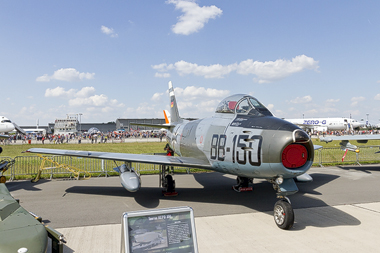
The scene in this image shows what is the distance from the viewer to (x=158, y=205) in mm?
8602

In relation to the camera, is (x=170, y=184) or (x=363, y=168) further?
(x=363, y=168)

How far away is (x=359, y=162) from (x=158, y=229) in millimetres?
19055

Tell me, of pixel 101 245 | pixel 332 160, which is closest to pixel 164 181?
pixel 101 245

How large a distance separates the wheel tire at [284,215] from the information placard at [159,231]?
3.67 m

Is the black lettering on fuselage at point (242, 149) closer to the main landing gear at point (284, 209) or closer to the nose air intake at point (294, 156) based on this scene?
the nose air intake at point (294, 156)

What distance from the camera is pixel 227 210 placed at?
803cm

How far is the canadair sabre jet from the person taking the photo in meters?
6.12

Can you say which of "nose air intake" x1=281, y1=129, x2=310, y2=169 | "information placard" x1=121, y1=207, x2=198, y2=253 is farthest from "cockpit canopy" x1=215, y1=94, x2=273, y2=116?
"information placard" x1=121, y1=207, x2=198, y2=253

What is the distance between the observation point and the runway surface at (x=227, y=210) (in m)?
5.59

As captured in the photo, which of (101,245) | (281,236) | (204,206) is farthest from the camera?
(204,206)

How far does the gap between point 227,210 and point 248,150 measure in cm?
244

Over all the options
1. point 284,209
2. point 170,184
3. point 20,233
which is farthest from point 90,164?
point 284,209

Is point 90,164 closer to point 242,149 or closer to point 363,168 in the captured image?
point 242,149

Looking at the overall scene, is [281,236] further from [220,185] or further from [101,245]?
[220,185]
